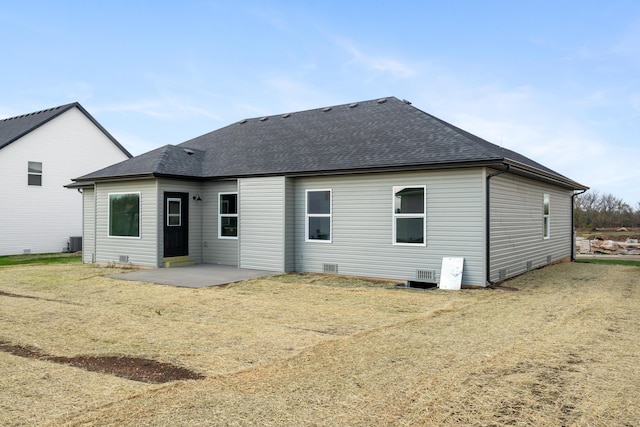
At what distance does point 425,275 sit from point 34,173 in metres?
17.9

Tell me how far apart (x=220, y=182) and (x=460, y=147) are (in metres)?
7.40

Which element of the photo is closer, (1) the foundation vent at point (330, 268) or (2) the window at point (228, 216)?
(1) the foundation vent at point (330, 268)

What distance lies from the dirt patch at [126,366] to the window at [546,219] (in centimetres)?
1312

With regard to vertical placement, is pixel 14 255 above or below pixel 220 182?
below

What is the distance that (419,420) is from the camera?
11.1 ft

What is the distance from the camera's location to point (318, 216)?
1246 cm

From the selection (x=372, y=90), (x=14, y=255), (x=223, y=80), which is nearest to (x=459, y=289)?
(x=372, y=90)

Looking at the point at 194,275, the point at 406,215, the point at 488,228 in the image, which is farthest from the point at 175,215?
the point at 488,228

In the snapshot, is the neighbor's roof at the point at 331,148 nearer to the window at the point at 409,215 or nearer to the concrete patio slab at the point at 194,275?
the window at the point at 409,215

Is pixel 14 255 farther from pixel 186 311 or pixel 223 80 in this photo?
pixel 186 311

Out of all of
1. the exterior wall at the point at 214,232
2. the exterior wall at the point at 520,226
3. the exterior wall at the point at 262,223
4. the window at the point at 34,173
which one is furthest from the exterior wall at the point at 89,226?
the exterior wall at the point at 520,226

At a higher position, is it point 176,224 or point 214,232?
point 176,224

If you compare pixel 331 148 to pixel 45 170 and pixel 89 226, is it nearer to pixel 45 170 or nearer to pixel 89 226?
pixel 89 226

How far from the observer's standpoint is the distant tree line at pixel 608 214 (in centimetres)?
3500
